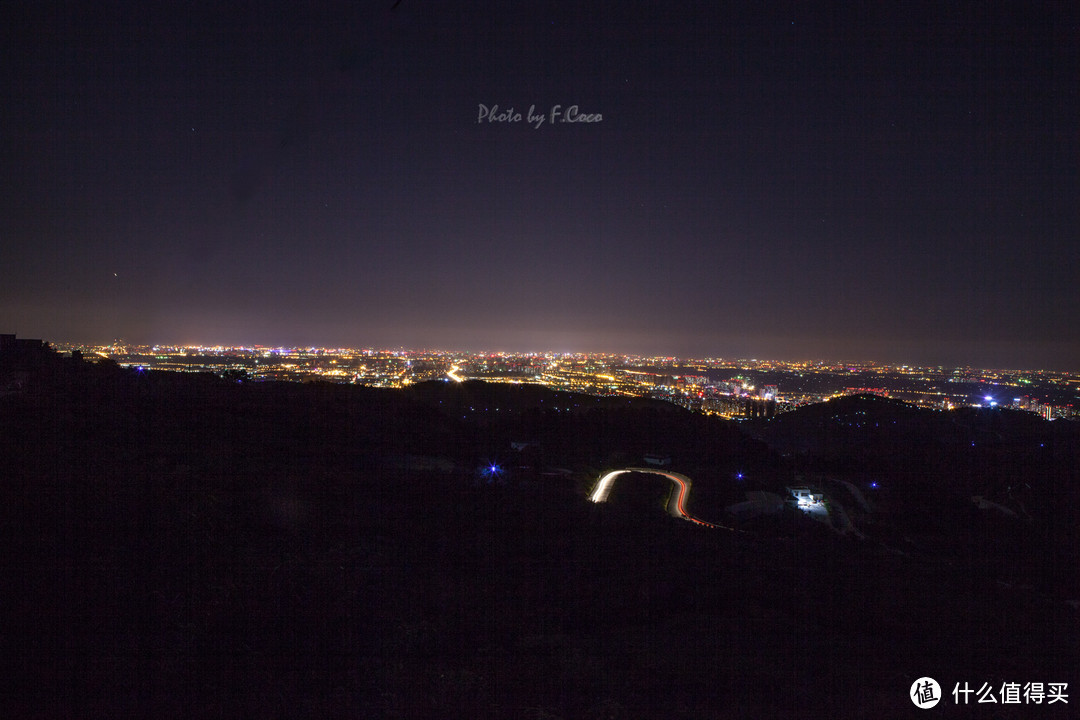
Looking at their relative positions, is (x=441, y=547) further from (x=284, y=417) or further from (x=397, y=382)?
(x=397, y=382)

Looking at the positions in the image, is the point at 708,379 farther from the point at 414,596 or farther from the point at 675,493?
the point at 414,596

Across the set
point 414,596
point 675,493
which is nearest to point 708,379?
point 675,493

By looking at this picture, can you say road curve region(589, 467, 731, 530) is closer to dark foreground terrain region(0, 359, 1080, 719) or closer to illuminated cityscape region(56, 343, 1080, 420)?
dark foreground terrain region(0, 359, 1080, 719)

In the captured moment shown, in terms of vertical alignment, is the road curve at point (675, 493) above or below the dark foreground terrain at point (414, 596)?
below

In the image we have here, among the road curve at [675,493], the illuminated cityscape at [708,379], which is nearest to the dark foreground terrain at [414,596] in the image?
the road curve at [675,493]

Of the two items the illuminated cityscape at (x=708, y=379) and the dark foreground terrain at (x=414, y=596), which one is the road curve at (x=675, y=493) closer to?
the dark foreground terrain at (x=414, y=596)

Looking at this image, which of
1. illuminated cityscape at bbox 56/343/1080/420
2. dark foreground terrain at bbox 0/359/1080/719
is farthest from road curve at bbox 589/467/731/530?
Answer: illuminated cityscape at bbox 56/343/1080/420
